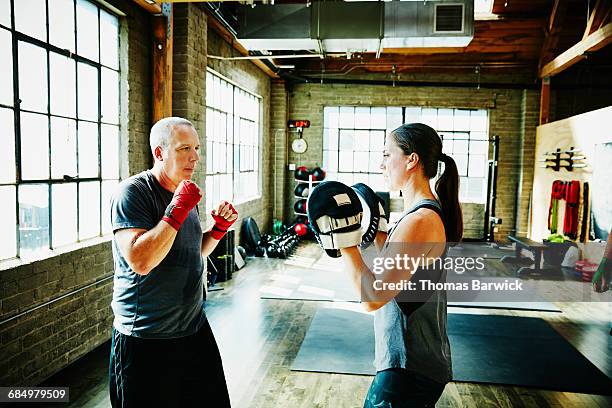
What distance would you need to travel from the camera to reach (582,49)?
735cm

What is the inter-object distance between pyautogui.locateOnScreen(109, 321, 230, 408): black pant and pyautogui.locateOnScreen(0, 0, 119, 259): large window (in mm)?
1667

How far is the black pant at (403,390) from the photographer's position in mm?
1480

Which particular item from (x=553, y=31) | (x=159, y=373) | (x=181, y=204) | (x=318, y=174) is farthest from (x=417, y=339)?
(x=553, y=31)

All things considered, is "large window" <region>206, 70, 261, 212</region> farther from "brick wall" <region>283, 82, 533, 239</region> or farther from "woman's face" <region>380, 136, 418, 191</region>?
"woman's face" <region>380, 136, 418, 191</region>

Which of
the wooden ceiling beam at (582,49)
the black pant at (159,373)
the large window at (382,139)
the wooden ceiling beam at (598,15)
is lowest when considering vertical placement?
the black pant at (159,373)

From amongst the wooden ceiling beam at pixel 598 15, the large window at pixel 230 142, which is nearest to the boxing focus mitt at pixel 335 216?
the large window at pixel 230 142

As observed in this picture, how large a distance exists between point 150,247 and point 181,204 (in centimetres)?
20

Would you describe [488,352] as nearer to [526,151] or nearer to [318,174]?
[318,174]

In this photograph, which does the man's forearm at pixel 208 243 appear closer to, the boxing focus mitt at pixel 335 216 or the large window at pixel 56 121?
the boxing focus mitt at pixel 335 216

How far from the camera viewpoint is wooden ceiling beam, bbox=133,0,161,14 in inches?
180

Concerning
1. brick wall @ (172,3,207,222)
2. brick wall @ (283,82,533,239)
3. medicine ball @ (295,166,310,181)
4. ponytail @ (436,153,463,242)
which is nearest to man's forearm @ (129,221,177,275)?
ponytail @ (436,153,463,242)

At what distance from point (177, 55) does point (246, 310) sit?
2.82 metres

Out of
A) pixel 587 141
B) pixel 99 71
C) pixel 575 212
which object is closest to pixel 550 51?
pixel 587 141

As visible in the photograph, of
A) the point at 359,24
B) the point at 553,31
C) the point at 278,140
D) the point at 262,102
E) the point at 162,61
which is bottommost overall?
the point at 278,140
